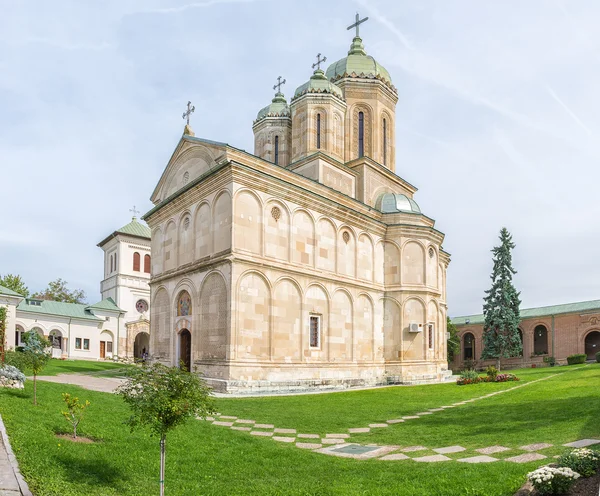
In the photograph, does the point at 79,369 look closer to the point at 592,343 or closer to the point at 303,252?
the point at 303,252

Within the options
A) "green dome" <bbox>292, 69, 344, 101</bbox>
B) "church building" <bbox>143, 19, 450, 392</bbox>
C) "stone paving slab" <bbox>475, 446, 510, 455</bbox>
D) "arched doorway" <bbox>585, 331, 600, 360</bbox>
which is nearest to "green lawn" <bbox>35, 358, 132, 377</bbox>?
"church building" <bbox>143, 19, 450, 392</bbox>

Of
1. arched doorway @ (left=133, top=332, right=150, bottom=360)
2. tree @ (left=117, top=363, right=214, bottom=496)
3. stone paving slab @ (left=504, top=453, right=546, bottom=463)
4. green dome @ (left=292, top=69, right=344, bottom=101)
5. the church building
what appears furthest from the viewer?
arched doorway @ (left=133, top=332, right=150, bottom=360)

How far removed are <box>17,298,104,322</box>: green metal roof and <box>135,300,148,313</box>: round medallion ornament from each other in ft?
16.3

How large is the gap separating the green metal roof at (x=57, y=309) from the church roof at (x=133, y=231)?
865 centimetres

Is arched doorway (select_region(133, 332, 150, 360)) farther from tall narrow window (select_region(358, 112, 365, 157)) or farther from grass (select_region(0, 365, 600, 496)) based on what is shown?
grass (select_region(0, 365, 600, 496))

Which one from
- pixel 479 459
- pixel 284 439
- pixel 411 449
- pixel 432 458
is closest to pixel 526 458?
pixel 479 459

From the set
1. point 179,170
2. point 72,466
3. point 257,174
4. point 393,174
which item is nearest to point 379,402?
point 257,174

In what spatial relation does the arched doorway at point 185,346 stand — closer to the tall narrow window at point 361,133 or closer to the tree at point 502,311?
the tall narrow window at point 361,133

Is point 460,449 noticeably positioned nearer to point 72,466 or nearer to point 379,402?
point 72,466

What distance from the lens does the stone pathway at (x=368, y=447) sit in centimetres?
934

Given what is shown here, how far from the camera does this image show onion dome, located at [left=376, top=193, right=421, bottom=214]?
1244 inches

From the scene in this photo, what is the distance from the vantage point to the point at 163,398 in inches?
292

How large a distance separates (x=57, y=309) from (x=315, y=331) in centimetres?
3552

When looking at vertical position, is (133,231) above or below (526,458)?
above
